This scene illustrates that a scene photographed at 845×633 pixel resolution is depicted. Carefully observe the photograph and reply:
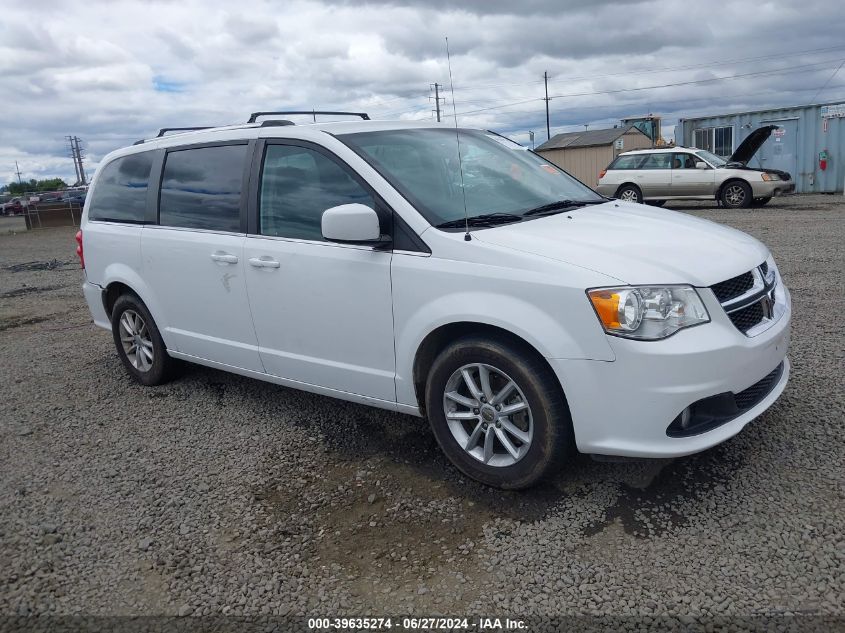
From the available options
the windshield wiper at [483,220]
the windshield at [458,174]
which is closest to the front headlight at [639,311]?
the windshield wiper at [483,220]

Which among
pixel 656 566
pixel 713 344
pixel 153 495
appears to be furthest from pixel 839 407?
pixel 153 495

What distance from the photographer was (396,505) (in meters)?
3.36

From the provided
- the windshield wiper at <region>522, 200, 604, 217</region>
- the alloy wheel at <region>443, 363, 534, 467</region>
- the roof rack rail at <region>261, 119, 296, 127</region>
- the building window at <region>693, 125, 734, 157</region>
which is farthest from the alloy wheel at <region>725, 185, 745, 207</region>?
the alloy wheel at <region>443, 363, 534, 467</region>

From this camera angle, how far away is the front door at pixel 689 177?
17938 mm

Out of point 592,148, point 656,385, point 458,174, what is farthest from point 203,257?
point 592,148

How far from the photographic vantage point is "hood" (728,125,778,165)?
1834 cm

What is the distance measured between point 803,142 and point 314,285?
22.3 m

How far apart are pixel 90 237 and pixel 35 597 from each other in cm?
335

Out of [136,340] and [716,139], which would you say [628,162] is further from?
[136,340]

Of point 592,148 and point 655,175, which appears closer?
point 655,175

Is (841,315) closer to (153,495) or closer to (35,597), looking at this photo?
(153,495)

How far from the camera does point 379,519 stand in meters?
3.24

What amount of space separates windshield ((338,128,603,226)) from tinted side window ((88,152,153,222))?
197cm

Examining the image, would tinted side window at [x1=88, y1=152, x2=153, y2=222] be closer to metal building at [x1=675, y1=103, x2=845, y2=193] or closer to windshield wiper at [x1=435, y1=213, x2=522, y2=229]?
windshield wiper at [x1=435, y1=213, x2=522, y2=229]
